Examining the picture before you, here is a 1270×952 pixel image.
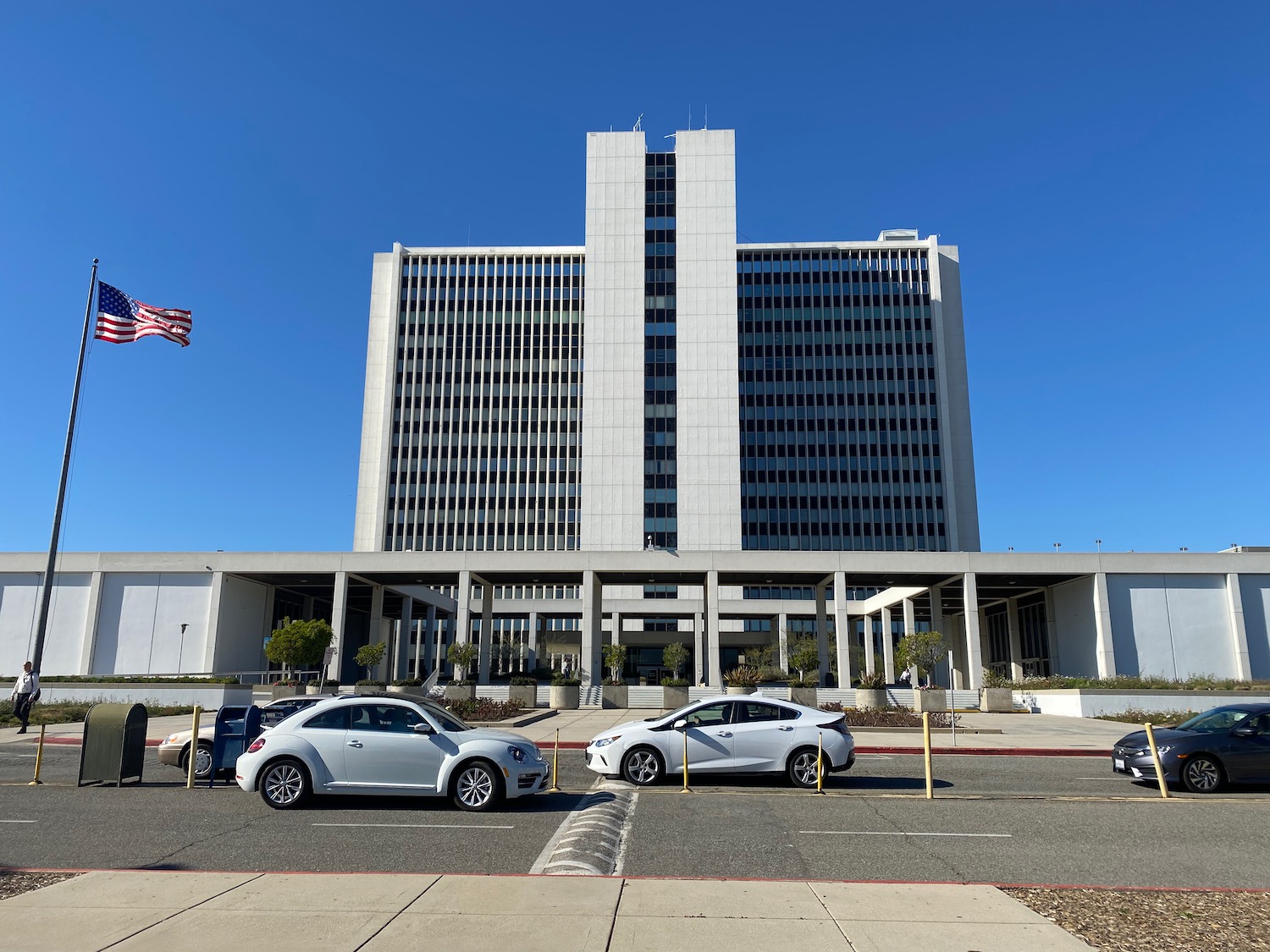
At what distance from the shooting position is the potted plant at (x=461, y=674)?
40656mm

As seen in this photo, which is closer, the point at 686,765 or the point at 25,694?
the point at 686,765

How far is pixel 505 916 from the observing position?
7191 millimetres

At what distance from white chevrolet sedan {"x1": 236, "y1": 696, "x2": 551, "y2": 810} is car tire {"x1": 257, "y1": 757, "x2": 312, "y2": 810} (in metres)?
0.01

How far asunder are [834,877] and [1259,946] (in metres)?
3.47

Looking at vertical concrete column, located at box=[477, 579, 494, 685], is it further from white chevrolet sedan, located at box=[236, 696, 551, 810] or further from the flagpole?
white chevrolet sedan, located at box=[236, 696, 551, 810]

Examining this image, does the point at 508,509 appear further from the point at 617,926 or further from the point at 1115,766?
the point at 617,926

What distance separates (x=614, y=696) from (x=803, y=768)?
28.7m

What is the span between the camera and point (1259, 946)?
667 cm

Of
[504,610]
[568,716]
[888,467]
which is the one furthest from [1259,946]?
[888,467]

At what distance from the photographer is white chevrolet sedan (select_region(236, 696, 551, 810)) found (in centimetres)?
1229

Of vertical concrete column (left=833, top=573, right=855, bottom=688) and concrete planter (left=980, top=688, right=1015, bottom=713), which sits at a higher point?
vertical concrete column (left=833, top=573, right=855, bottom=688)

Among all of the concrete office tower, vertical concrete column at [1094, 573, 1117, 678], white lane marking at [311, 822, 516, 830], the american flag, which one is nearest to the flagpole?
the american flag

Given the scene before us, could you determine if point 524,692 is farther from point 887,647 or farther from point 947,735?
point 887,647

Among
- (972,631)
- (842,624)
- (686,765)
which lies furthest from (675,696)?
(686,765)
